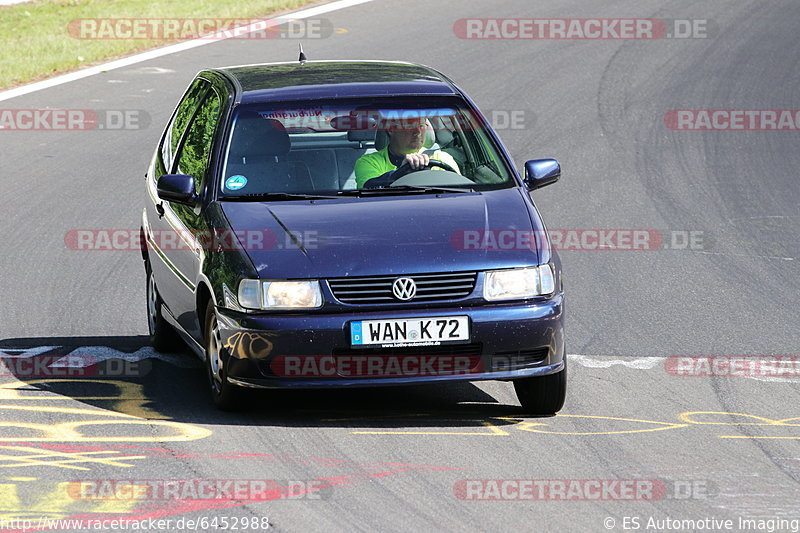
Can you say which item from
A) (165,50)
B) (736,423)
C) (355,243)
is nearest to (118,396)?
(355,243)

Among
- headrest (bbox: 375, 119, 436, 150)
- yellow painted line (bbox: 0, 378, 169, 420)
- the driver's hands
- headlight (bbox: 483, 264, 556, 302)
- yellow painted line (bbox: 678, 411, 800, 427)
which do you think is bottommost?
yellow painted line (bbox: 678, 411, 800, 427)

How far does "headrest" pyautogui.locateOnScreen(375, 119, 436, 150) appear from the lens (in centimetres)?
828

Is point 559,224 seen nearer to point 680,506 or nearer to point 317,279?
point 317,279

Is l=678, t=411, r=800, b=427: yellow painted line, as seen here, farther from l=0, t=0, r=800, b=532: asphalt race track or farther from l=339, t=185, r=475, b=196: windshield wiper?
l=339, t=185, r=475, b=196: windshield wiper

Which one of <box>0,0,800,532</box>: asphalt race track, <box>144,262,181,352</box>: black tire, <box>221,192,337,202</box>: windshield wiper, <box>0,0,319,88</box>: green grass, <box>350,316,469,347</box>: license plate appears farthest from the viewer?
<box>0,0,319,88</box>: green grass

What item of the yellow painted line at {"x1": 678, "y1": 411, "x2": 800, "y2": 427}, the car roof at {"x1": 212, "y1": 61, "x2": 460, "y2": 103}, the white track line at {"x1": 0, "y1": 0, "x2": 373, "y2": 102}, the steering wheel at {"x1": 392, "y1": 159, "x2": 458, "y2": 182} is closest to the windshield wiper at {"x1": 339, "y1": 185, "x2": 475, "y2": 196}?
the steering wheel at {"x1": 392, "y1": 159, "x2": 458, "y2": 182}

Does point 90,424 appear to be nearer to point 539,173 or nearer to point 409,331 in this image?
point 409,331

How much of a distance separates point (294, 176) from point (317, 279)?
1213mm

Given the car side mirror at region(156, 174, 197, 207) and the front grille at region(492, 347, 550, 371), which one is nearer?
the front grille at region(492, 347, 550, 371)

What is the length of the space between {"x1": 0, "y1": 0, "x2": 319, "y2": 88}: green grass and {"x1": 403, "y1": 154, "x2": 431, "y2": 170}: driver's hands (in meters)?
11.9

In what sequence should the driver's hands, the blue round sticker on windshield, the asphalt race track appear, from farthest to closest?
the driver's hands
the blue round sticker on windshield
the asphalt race track

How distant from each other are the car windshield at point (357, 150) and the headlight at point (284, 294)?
38.4 inches

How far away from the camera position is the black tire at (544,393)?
24.1 ft

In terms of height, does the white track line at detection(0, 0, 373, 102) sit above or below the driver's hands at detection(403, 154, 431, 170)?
above
